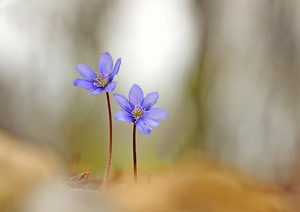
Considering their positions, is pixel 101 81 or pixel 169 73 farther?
pixel 169 73

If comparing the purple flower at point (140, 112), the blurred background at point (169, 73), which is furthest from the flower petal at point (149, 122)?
the blurred background at point (169, 73)

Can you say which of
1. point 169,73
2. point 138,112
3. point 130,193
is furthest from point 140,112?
point 169,73

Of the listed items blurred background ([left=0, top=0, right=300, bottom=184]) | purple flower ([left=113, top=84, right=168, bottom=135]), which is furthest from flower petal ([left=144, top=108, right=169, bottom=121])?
blurred background ([left=0, top=0, right=300, bottom=184])

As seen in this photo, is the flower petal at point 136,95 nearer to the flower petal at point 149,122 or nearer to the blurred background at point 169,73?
the flower petal at point 149,122

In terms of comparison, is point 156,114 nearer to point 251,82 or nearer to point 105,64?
point 105,64

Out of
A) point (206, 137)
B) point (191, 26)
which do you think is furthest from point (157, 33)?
point (206, 137)

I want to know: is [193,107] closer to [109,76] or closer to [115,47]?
[115,47]

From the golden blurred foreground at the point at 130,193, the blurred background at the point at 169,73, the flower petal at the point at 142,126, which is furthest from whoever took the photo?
the blurred background at the point at 169,73
